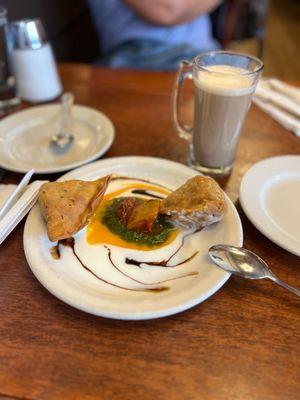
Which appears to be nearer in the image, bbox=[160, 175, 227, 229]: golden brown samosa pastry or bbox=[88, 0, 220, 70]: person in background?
bbox=[160, 175, 227, 229]: golden brown samosa pastry

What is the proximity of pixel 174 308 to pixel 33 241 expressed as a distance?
0.28 m

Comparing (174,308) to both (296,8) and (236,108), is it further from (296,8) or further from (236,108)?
(296,8)

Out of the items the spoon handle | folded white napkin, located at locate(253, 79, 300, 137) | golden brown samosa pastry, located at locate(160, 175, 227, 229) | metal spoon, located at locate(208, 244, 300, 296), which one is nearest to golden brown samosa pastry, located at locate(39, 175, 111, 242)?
golden brown samosa pastry, located at locate(160, 175, 227, 229)

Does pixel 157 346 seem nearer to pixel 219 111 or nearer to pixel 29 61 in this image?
pixel 219 111

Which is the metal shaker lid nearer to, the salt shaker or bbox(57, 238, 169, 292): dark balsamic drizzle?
the salt shaker

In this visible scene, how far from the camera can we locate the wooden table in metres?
0.43

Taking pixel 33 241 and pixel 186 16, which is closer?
pixel 33 241

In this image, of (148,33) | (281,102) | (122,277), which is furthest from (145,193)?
(148,33)

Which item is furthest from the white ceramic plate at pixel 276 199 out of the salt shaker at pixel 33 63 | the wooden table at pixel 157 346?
the salt shaker at pixel 33 63

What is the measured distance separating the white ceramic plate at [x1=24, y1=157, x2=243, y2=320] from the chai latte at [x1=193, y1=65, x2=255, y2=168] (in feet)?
0.72

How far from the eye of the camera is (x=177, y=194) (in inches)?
26.1

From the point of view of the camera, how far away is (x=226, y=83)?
74 centimetres

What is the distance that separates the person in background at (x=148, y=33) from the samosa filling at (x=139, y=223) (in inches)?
45.1

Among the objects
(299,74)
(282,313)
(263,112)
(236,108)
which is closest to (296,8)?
(299,74)
